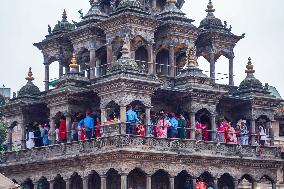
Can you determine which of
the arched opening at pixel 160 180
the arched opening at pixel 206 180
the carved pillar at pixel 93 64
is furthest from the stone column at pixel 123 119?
the carved pillar at pixel 93 64

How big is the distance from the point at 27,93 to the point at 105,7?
22.7ft

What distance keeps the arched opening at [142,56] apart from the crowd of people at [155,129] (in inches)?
126

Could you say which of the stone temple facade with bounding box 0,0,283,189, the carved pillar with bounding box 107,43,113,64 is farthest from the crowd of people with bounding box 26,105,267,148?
the carved pillar with bounding box 107,43,113,64

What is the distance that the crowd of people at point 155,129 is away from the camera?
44344 millimetres

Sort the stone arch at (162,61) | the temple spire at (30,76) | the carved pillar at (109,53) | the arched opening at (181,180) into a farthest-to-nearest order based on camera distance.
A: the temple spire at (30,76), the stone arch at (162,61), the carved pillar at (109,53), the arched opening at (181,180)

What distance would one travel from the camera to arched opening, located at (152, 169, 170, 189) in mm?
46281

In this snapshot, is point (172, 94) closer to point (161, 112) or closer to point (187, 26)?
point (161, 112)

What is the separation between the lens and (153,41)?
159 feet

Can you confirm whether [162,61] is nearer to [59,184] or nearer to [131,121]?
[131,121]

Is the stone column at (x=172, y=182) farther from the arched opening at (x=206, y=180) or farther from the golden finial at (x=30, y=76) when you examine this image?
the golden finial at (x=30, y=76)

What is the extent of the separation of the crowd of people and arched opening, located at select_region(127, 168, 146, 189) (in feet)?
6.98

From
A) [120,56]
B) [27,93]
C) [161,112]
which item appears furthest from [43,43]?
[161,112]

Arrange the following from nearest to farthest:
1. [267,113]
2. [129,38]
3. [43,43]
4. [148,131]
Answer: [148,131]
[129,38]
[267,113]
[43,43]

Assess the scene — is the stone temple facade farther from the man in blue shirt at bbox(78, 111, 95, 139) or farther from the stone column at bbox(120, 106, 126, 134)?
the man in blue shirt at bbox(78, 111, 95, 139)
